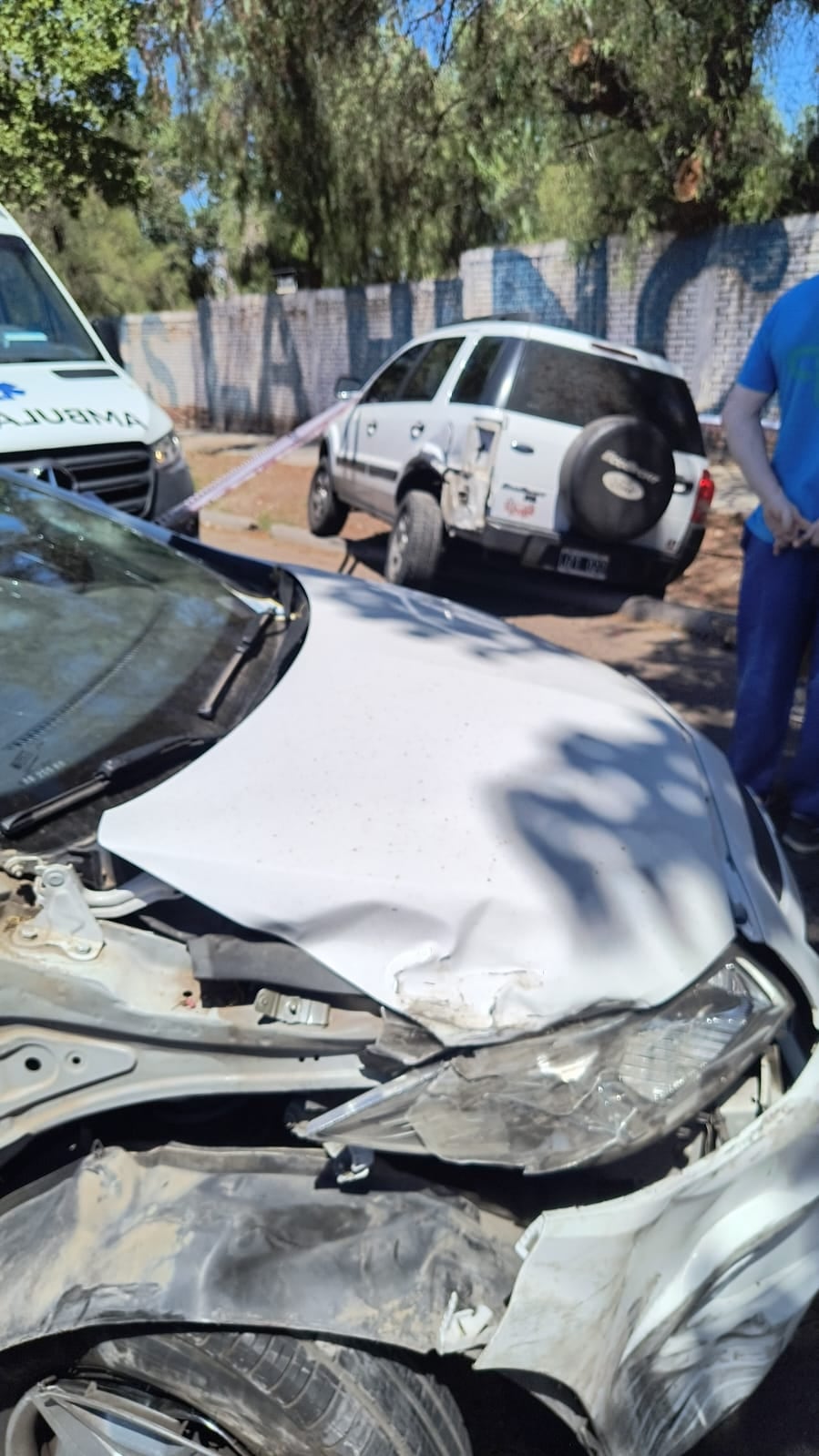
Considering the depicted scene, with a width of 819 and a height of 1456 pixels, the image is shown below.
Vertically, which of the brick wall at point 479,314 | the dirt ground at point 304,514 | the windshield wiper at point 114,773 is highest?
the brick wall at point 479,314

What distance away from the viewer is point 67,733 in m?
2.14

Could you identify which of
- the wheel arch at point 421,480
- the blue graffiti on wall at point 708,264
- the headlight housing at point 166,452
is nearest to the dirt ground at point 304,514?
the wheel arch at point 421,480

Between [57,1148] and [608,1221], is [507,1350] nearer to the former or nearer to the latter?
[608,1221]

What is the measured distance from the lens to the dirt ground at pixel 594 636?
211 centimetres

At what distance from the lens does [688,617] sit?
292 inches

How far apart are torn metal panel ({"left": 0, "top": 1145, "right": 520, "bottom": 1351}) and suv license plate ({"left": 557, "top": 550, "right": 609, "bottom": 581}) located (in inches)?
236

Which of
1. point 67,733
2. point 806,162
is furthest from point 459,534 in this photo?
point 806,162

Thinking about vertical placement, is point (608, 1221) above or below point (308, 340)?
below

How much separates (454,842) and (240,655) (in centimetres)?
82

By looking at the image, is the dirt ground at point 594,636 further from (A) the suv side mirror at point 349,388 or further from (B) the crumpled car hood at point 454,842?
(A) the suv side mirror at point 349,388

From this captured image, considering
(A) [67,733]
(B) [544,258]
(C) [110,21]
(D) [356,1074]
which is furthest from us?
(B) [544,258]

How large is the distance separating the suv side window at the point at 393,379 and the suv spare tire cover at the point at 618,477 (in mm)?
2104

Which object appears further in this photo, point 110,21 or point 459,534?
point 110,21

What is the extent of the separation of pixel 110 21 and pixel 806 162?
7826 millimetres
